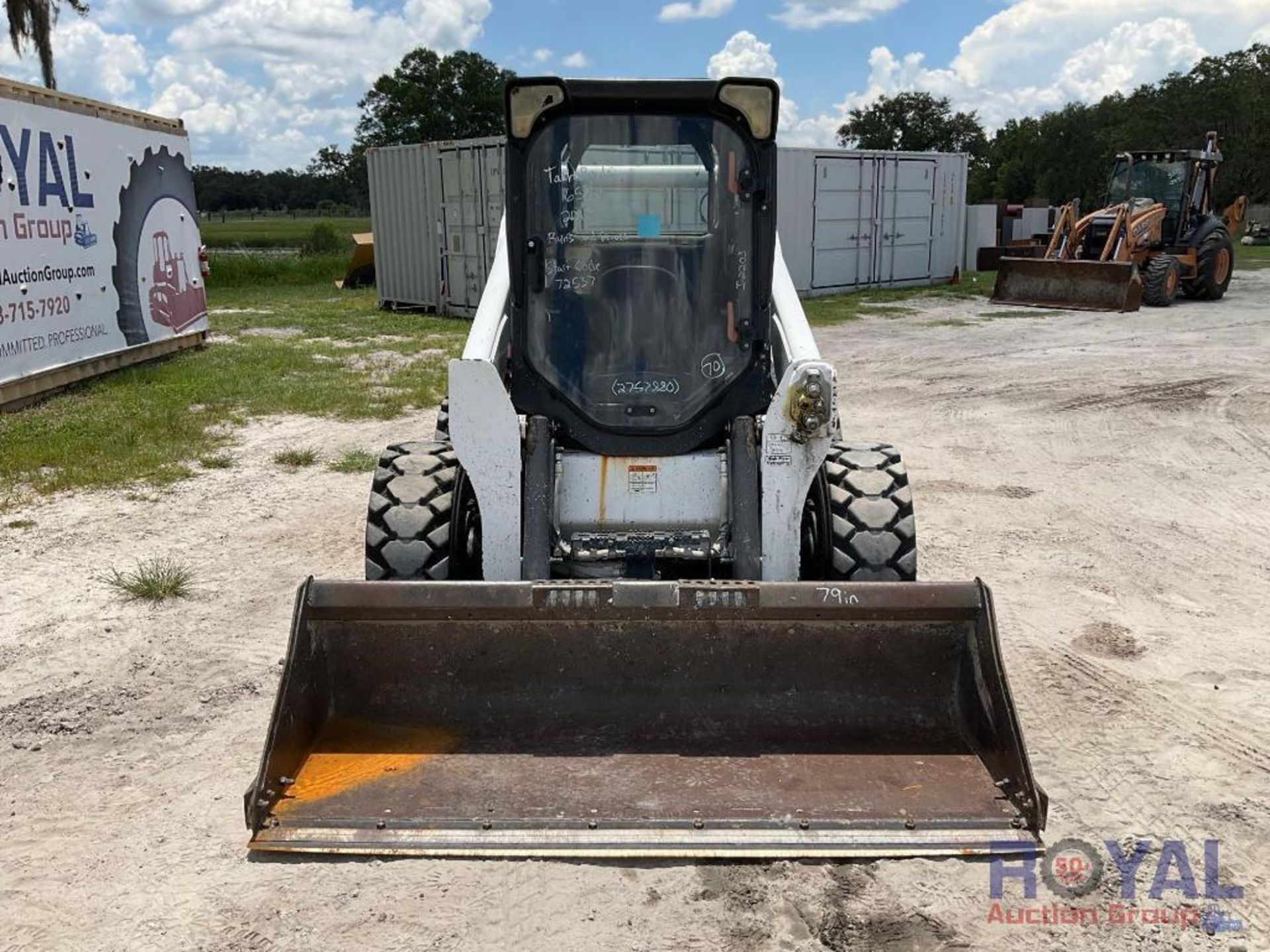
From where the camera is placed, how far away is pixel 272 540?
6.67 m

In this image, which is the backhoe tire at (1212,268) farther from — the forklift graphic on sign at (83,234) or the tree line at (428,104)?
the tree line at (428,104)

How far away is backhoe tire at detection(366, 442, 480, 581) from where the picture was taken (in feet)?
14.5

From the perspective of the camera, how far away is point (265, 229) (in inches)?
1955

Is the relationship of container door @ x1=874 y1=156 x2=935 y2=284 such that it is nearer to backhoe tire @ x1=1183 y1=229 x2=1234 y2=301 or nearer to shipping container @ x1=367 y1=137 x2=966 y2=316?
shipping container @ x1=367 y1=137 x2=966 y2=316

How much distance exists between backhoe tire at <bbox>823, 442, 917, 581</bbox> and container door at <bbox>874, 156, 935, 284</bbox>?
18.3 m

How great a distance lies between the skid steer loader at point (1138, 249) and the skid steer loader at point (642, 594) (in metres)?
15.4

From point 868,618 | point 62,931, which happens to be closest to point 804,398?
point 868,618

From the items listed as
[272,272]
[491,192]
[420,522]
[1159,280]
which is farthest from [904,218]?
[420,522]

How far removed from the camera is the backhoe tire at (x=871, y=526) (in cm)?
438

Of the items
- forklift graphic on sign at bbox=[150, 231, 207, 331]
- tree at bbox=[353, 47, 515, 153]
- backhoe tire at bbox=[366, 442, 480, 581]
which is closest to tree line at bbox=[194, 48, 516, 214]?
tree at bbox=[353, 47, 515, 153]

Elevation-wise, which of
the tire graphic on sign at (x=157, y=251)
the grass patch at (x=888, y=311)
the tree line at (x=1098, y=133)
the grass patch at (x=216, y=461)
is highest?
the tree line at (x=1098, y=133)

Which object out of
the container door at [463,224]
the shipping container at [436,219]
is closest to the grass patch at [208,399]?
the container door at [463,224]

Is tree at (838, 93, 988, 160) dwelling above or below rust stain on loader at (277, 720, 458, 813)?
above

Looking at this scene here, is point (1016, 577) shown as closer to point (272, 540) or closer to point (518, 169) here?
point (518, 169)
